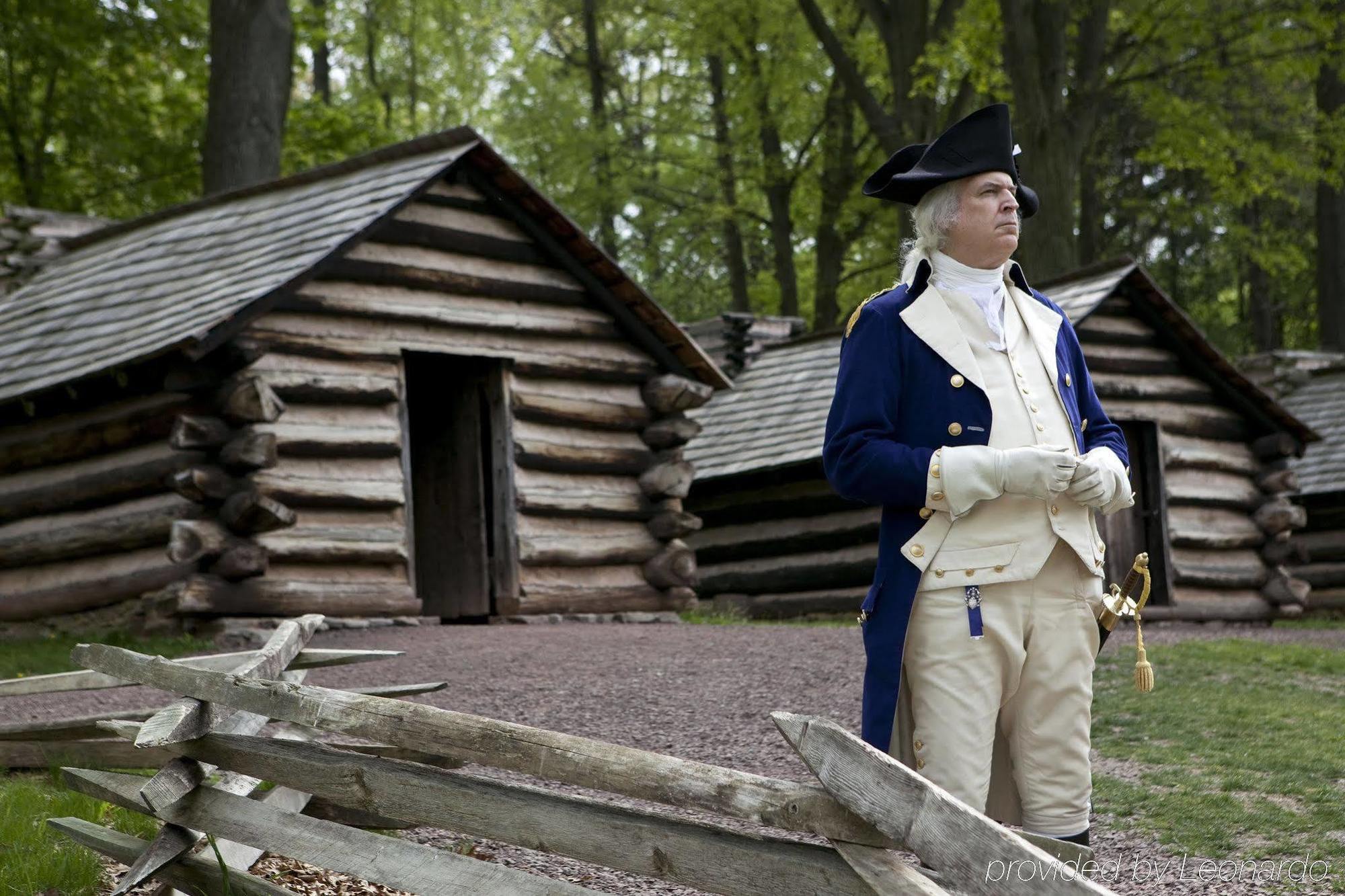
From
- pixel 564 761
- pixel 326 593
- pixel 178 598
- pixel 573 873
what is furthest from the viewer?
pixel 326 593

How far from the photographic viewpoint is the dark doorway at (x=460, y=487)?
488 inches

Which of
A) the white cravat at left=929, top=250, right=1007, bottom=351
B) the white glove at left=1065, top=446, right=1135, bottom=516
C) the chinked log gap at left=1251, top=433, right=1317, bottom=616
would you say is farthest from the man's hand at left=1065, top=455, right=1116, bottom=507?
the chinked log gap at left=1251, top=433, right=1317, bottom=616

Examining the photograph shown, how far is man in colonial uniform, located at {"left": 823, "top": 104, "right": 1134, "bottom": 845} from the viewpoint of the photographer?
363cm

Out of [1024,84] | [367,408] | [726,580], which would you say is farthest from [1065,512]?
[1024,84]

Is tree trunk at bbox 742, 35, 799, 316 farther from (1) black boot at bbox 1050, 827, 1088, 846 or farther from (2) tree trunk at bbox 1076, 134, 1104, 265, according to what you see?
(1) black boot at bbox 1050, 827, 1088, 846

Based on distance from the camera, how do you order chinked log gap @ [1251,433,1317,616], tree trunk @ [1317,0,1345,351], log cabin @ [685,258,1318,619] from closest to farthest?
log cabin @ [685,258,1318,619], chinked log gap @ [1251,433,1317,616], tree trunk @ [1317,0,1345,351]

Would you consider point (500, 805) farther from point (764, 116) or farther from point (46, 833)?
point (764, 116)

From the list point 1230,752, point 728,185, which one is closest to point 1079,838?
point 1230,752

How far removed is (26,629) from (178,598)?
2.07m

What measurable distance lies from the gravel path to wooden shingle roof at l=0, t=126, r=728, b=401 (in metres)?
2.46

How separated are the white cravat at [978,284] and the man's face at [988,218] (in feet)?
0.13

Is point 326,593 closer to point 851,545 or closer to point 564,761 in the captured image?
point 851,545

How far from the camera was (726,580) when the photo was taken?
1675 cm

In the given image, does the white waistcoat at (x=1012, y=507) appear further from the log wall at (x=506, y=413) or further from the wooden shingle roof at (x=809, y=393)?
the wooden shingle roof at (x=809, y=393)
